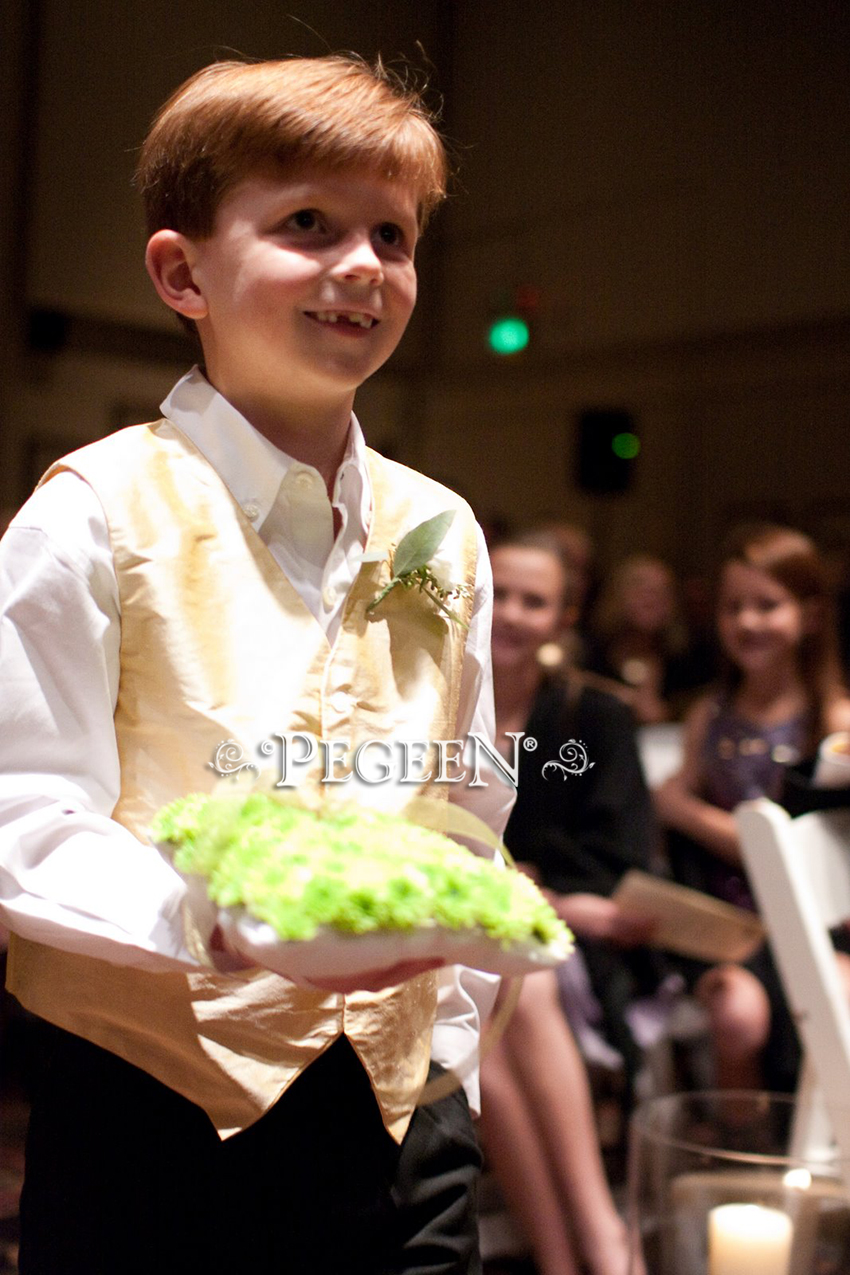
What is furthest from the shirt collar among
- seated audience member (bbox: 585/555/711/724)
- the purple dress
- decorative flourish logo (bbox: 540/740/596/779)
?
seated audience member (bbox: 585/555/711/724)

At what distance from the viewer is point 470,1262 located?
905 millimetres

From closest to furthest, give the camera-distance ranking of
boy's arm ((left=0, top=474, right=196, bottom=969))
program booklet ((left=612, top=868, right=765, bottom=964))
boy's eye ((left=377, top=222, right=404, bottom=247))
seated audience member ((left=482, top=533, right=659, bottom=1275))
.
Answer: boy's arm ((left=0, top=474, right=196, bottom=969))
boy's eye ((left=377, top=222, right=404, bottom=247))
seated audience member ((left=482, top=533, right=659, bottom=1275))
program booklet ((left=612, top=868, right=765, bottom=964))

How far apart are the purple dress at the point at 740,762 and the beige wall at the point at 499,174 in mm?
890

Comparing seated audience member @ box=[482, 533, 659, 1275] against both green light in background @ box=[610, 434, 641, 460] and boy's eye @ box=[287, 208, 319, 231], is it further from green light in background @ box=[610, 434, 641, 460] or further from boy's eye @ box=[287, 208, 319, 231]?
green light in background @ box=[610, 434, 641, 460]

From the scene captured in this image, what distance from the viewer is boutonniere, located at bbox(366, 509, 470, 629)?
0.88m

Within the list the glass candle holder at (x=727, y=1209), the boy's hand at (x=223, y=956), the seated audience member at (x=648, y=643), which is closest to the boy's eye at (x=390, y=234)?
the boy's hand at (x=223, y=956)

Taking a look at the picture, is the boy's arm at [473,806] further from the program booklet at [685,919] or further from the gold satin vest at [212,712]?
the program booklet at [685,919]

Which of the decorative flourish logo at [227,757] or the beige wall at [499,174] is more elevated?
the beige wall at [499,174]

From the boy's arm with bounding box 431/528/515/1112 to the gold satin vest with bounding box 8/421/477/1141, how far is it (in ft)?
0.18

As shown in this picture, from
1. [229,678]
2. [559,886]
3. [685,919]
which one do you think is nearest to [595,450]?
[685,919]

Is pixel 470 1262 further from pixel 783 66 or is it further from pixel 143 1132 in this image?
pixel 783 66

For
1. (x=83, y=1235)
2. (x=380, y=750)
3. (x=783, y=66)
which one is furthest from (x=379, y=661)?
(x=783, y=66)

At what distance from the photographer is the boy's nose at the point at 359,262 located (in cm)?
81

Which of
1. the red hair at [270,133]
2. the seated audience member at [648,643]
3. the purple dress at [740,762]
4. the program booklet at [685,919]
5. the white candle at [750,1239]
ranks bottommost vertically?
the white candle at [750,1239]
